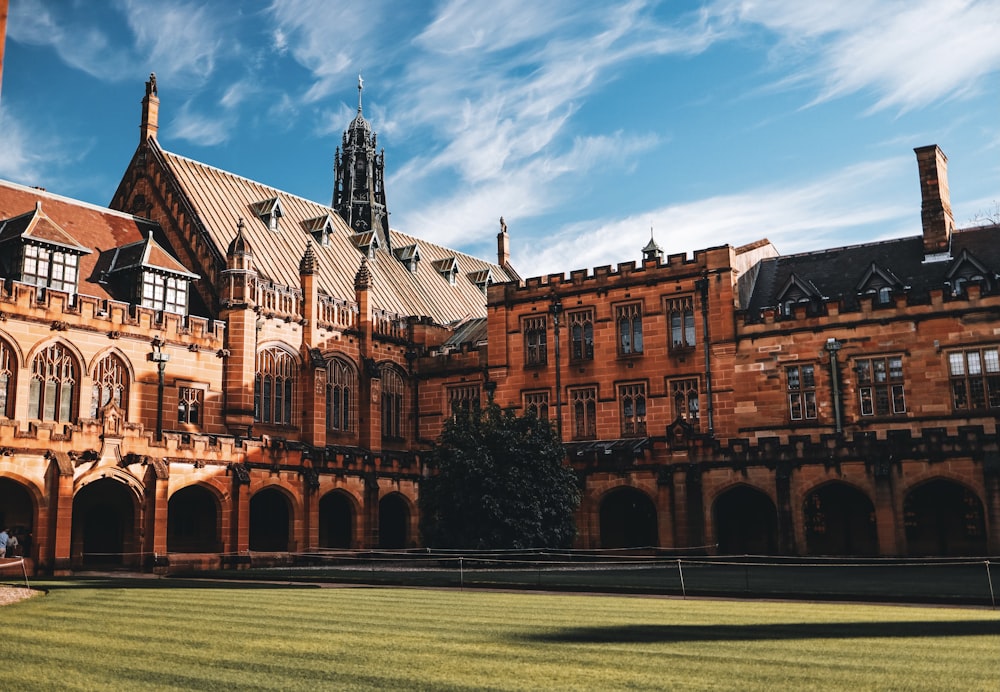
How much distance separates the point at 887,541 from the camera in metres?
33.6

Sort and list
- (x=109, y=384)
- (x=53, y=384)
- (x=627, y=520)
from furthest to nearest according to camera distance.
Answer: (x=627, y=520)
(x=109, y=384)
(x=53, y=384)

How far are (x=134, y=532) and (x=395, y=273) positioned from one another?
1022 inches

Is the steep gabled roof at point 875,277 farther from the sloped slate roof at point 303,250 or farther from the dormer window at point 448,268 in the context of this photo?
the dormer window at point 448,268

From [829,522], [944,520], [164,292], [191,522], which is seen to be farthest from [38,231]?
[944,520]

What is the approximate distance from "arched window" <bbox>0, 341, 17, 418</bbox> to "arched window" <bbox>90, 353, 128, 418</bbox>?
2867 millimetres

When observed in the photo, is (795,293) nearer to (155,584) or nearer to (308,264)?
(308,264)

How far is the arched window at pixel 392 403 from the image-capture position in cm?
4975

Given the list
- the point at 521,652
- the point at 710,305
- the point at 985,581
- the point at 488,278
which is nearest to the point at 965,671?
the point at 521,652

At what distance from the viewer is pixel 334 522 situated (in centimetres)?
4441

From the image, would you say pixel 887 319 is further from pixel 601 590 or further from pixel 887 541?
pixel 601 590

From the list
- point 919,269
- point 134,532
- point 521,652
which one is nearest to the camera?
point 521,652

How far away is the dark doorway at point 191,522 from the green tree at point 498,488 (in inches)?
349

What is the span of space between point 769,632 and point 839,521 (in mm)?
25087

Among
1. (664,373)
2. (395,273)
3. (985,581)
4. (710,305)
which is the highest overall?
(395,273)
